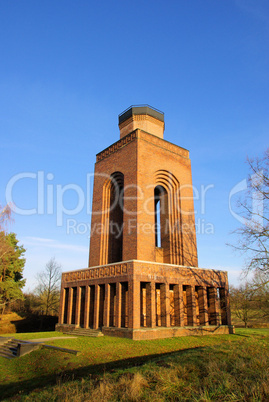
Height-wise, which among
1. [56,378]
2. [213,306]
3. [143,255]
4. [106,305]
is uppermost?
[143,255]

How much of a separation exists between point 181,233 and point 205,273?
12.5ft

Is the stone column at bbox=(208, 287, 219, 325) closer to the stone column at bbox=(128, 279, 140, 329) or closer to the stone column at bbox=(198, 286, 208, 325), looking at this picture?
the stone column at bbox=(198, 286, 208, 325)

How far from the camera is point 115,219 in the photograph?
25.7 meters

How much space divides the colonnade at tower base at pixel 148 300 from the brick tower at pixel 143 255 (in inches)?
2.4

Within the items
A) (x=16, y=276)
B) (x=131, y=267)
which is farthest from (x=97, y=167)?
(x=16, y=276)

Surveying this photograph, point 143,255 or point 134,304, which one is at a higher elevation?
point 143,255

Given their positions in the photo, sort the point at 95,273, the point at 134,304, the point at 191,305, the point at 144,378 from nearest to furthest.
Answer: the point at 144,378, the point at 134,304, the point at 191,305, the point at 95,273

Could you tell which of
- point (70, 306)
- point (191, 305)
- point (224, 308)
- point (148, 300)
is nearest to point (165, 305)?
point (148, 300)

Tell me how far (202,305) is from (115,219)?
407 inches

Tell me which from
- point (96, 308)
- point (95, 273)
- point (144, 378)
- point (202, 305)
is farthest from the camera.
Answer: point (95, 273)

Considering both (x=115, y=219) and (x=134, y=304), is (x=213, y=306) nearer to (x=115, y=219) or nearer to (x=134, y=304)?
(x=134, y=304)

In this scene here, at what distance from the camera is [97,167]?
89.2 ft

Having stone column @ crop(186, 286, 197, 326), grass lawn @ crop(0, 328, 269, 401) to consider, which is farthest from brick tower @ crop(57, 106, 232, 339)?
grass lawn @ crop(0, 328, 269, 401)

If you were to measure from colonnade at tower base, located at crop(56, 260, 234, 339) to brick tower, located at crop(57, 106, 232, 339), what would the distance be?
0.20 feet
